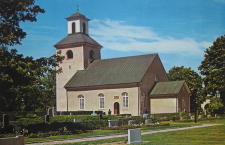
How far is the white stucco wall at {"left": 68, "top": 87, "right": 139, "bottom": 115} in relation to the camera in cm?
3959

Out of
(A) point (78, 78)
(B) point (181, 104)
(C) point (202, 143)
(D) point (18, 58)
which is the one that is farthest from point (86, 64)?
(C) point (202, 143)

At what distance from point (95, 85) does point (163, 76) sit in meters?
9.07

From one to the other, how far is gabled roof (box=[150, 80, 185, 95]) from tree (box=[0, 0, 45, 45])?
84.3 ft

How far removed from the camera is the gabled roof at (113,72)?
4044 cm

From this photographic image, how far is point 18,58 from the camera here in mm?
16719

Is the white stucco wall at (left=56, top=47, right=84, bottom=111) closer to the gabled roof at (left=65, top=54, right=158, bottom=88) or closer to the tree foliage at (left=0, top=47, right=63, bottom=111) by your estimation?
the gabled roof at (left=65, top=54, right=158, bottom=88)

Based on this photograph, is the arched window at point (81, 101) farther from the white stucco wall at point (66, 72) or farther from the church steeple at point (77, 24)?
the church steeple at point (77, 24)

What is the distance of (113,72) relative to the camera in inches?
1668

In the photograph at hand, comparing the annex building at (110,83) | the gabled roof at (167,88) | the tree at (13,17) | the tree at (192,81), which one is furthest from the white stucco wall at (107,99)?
the tree at (13,17)

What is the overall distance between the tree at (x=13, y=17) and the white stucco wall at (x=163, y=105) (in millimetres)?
25743

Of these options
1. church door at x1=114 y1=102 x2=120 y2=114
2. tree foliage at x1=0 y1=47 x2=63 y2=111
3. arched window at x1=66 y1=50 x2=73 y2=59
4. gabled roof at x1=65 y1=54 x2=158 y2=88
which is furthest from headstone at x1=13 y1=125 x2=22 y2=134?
arched window at x1=66 y1=50 x2=73 y2=59

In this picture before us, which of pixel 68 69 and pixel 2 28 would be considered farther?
pixel 68 69

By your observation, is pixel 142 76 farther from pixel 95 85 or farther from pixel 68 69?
pixel 68 69

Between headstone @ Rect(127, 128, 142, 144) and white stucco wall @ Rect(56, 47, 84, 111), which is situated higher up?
white stucco wall @ Rect(56, 47, 84, 111)
